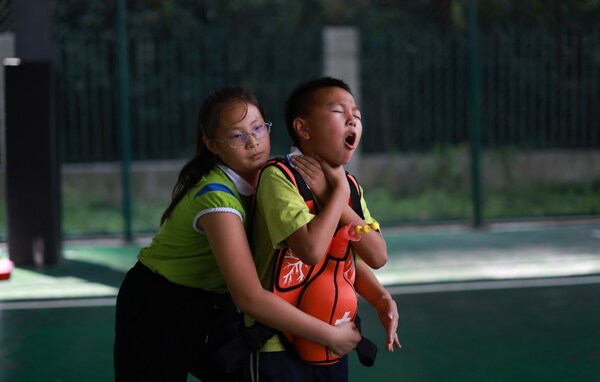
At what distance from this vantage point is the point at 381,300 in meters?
2.45

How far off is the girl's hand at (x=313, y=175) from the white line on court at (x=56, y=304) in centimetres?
380

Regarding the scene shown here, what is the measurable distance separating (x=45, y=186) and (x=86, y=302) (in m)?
1.50

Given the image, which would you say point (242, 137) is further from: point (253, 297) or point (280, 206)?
point (253, 297)

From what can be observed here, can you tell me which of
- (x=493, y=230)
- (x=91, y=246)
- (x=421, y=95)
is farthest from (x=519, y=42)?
(x=91, y=246)

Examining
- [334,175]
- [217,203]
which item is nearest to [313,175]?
[334,175]

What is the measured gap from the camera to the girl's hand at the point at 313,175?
2.26m

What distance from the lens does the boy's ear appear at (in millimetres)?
2258

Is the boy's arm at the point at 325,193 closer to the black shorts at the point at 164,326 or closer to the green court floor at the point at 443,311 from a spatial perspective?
the black shorts at the point at 164,326

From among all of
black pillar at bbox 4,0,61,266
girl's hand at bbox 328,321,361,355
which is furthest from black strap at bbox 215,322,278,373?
black pillar at bbox 4,0,61,266

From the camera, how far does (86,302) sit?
5.88 metres

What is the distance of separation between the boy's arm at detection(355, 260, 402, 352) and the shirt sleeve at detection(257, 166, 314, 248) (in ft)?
1.20

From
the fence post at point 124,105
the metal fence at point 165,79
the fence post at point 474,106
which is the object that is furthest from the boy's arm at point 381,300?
the metal fence at point 165,79

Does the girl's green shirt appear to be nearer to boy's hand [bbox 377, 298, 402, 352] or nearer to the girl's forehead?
the girl's forehead

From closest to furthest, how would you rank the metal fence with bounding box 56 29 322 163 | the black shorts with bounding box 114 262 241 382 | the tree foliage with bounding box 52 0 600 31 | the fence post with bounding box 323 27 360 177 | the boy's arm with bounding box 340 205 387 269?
the boy's arm with bounding box 340 205 387 269, the black shorts with bounding box 114 262 241 382, the metal fence with bounding box 56 29 322 163, the fence post with bounding box 323 27 360 177, the tree foliage with bounding box 52 0 600 31
